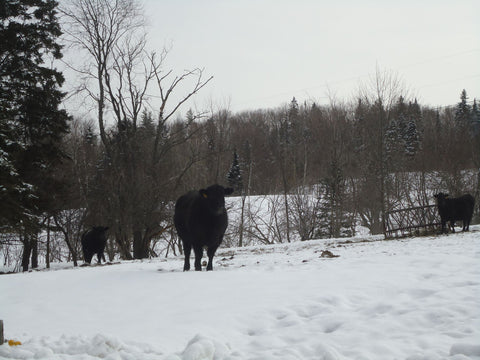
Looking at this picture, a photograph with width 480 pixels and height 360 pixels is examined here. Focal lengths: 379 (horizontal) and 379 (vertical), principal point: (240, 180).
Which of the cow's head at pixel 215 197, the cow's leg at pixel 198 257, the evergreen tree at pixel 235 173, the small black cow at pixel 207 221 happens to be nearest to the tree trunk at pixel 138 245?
the small black cow at pixel 207 221

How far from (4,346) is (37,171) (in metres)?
17.6

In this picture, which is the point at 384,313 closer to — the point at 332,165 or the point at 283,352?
the point at 283,352

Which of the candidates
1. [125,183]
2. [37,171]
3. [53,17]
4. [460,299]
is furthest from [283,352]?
[53,17]

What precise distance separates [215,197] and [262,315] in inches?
184

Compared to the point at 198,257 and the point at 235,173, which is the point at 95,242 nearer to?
the point at 198,257

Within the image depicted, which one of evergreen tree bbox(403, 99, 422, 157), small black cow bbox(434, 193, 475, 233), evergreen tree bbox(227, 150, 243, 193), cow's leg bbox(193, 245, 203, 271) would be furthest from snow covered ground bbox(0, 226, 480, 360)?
evergreen tree bbox(227, 150, 243, 193)

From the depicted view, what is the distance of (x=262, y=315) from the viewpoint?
184 inches

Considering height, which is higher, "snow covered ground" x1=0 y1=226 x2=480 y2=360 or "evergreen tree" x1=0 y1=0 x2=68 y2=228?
"evergreen tree" x1=0 y1=0 x2=68 y2=228

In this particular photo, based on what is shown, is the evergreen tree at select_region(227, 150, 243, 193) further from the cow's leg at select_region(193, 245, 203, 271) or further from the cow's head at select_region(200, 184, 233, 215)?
the cow's head at select_region(200, 184, 233, 215)

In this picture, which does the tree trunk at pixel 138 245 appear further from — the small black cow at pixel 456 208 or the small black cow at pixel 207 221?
the small black cow at pixel 456 208

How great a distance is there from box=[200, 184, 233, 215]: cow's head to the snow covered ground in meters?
2.03

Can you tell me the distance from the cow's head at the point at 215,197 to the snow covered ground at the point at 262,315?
2025 millimetres

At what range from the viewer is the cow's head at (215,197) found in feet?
29.7

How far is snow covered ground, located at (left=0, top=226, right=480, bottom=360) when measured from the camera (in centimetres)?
348
